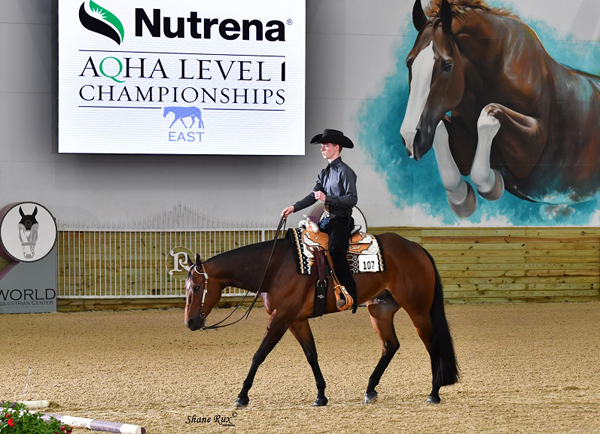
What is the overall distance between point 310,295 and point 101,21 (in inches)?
226

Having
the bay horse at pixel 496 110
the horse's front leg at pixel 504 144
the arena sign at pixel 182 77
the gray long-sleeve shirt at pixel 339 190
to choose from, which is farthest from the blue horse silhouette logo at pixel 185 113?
the gray long-sleeve shirt at pixel 339 190

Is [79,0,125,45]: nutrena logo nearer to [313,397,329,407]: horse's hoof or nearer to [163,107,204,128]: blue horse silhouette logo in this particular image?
[163,107,204,128]: blue horse silhouette logo

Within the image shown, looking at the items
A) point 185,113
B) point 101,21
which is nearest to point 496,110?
point 185,113

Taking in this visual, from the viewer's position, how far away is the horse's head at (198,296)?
457cm

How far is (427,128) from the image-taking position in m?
10.2

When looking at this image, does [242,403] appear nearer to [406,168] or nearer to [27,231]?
[27,231]

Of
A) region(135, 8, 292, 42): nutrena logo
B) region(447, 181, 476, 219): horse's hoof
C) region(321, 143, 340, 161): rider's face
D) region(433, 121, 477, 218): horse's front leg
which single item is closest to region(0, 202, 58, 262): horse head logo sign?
region(135, 8, 292, 42): nutrena logo

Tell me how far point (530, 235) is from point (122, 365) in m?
5.99

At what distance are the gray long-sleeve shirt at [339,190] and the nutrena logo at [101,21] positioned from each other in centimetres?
528

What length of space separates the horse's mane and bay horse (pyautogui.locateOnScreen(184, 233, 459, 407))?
19.1 ft

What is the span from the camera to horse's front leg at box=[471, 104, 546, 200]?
33.9 ft

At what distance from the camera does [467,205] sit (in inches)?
405

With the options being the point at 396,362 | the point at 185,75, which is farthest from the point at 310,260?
the point at 185,75

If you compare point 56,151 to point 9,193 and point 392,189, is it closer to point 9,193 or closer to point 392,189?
point 9,193
